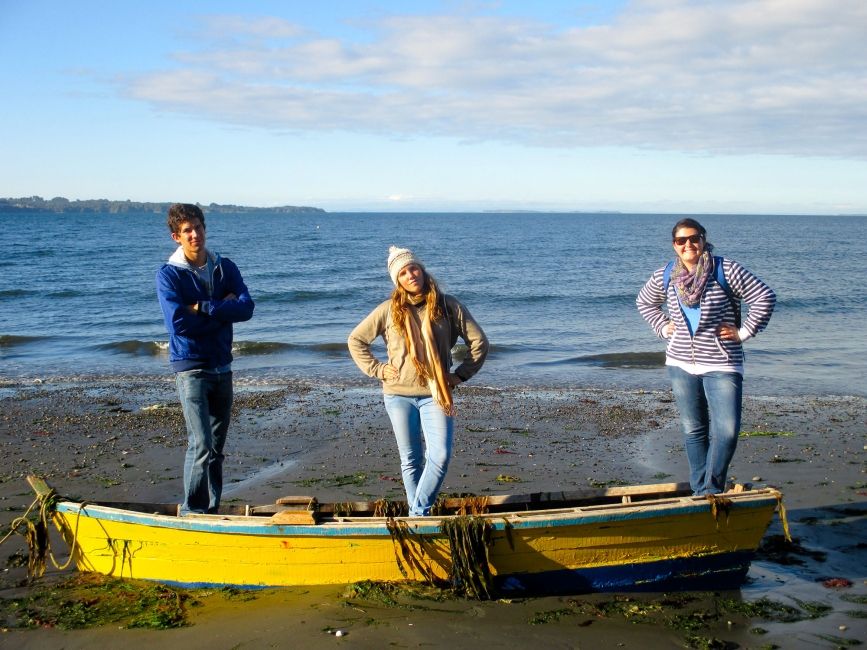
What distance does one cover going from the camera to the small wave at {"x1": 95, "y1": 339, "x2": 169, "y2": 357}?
17.1 metres

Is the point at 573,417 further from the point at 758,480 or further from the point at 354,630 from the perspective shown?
the point at 354,630

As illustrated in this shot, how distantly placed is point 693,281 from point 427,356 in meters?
1.84

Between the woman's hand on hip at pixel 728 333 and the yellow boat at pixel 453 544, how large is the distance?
102cm

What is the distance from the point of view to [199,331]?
210 inches

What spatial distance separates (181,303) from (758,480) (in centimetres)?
560

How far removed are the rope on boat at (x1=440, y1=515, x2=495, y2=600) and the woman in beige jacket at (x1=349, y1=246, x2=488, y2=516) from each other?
1.00 ft

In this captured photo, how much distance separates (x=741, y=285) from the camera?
5.37m

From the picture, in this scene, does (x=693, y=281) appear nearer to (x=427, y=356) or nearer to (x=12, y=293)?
(x=427, y=356)

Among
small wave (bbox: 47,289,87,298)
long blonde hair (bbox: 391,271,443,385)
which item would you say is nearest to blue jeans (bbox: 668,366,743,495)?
long blonde hair (bbox: 391,271,443,385)

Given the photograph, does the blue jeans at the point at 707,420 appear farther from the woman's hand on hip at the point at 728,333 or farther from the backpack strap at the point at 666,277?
the backpack strap at the point at 666,277

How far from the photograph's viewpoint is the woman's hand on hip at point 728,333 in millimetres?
5332

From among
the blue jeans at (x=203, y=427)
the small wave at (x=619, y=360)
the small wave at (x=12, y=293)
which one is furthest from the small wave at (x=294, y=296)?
the blue jeans at (x=203, y=427)

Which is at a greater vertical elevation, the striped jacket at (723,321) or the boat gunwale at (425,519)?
the striped jacket at (723,321)

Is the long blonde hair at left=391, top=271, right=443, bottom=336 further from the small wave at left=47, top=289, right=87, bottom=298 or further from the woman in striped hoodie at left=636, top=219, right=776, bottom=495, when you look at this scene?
the small wave at left=47, top=289, right=87, bottom=298
